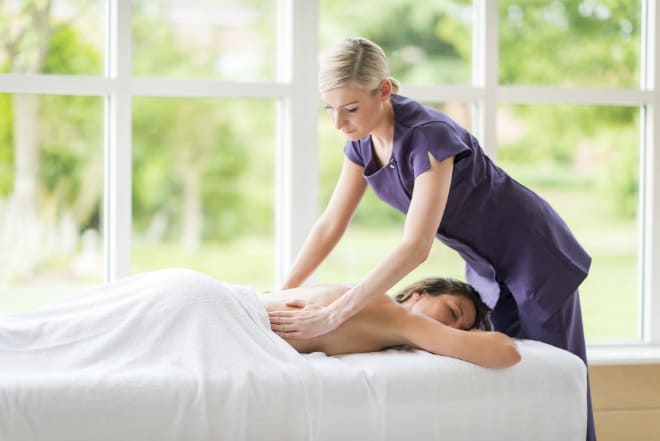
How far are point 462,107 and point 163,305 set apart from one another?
5.50 ft

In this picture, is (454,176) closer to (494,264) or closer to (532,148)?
(494,264)

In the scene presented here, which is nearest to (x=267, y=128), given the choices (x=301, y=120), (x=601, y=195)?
(x=301, y=120)

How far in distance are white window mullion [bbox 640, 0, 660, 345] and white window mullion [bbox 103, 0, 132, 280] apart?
199 centimetres

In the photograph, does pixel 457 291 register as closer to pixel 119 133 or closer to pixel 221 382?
pixel 221 382

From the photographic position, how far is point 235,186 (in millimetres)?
3123

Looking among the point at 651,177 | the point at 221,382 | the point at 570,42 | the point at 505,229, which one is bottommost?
the point at 221,382

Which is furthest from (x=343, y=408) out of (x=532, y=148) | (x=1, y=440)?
(x=532, y=148)

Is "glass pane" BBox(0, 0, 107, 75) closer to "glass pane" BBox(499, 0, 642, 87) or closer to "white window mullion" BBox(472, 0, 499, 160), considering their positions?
"white window mullion" BBox(472, 0, 499, 160)

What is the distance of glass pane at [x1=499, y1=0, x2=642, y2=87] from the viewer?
3.33m

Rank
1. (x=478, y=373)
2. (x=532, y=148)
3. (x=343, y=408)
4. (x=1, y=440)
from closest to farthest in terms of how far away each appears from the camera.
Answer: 1. (x=1, y=440)
2. (x=343, y=408)
3. (x=478, y=373)
4. (x=532, y=148)

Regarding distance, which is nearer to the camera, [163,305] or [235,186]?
[163,305]

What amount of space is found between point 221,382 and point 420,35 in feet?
6.16

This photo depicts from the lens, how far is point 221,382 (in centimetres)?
180

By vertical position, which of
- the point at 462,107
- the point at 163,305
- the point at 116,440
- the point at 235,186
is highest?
the point at 462,107
